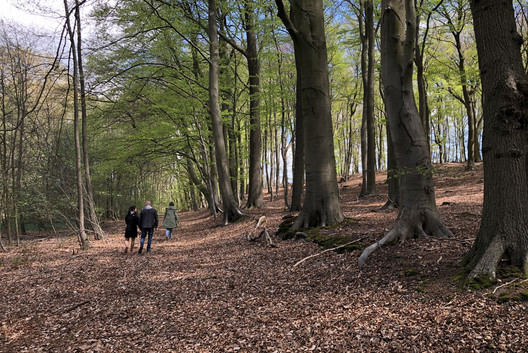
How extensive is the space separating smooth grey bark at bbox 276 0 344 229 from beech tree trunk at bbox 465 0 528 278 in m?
4.67

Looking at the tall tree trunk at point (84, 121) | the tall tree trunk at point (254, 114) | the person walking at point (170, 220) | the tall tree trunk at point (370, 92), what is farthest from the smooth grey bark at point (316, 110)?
the tall tree trunk at point (84, 121)

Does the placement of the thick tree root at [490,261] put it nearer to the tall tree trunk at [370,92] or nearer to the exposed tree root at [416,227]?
the exposed tree root at [416,227]

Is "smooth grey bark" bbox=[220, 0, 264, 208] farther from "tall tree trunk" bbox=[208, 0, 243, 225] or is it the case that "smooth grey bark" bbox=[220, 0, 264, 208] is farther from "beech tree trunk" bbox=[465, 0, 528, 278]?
"beech tree trunk" bbox=[465, 0, 528, 278]

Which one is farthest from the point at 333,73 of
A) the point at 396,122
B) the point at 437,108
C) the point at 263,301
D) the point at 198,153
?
the point at 263,301

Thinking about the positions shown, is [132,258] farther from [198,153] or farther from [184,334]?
[198,153]

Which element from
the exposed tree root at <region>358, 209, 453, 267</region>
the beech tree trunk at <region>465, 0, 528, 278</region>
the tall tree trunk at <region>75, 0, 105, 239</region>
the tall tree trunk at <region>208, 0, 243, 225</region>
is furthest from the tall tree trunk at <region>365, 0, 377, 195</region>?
the tall tree trunk at <region>75, 0, 105, 239</region>

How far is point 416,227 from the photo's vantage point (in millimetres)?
5621

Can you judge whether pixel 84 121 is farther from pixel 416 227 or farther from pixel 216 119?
pixel 416 227

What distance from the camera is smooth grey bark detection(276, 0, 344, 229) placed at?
8211 millimetres

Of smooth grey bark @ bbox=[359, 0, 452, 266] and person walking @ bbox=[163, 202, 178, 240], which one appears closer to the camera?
smooth grey bark @ bbox=[359, 0, 452, 266]

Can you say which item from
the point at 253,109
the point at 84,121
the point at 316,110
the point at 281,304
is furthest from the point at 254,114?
the point at 281,304

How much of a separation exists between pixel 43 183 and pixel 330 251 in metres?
14.9

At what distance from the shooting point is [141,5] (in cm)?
1302

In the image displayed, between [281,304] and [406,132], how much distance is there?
3.77m
